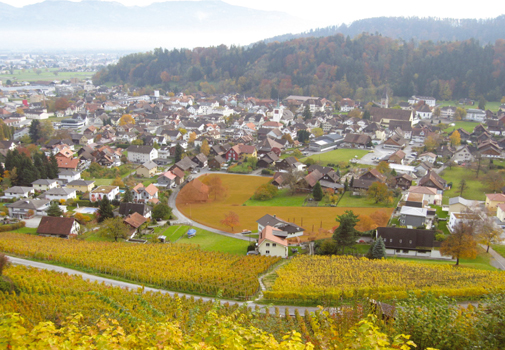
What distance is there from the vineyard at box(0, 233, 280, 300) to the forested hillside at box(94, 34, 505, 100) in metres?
61.5

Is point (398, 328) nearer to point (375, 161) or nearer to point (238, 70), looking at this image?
point (375, 161)

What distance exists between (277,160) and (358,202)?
11817 mm

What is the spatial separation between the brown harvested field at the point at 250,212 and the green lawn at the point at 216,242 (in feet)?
4.38

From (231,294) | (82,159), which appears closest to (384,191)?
(231,294)

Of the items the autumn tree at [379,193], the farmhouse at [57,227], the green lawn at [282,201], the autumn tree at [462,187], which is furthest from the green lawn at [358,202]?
the farmhouse at [57,227]

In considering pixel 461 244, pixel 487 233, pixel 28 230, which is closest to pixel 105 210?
pixel 28 230

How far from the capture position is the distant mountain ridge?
129 meters

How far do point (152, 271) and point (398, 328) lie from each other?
12.1 metres

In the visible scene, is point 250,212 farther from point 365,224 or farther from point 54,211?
point 54,211

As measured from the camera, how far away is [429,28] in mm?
147250

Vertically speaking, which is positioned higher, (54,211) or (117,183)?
(117,183)

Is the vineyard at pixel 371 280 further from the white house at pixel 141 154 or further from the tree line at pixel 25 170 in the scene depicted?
the white house at pixel 141 154

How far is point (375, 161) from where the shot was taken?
130 ft

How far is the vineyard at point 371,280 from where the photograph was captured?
47.5 ft
